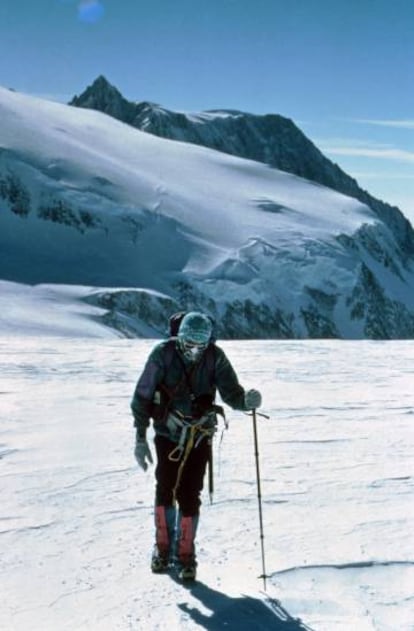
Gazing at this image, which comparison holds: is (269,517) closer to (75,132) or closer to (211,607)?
(211,607)

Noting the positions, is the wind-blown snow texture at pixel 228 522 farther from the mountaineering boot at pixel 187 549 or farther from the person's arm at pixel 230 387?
the person's arm at pixel 230 387

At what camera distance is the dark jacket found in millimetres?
5547

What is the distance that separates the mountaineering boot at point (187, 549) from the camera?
17.8ft

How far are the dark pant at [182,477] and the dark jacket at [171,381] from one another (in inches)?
6.3

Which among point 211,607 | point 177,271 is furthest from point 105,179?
point 211,607

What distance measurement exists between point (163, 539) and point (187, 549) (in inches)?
8.2

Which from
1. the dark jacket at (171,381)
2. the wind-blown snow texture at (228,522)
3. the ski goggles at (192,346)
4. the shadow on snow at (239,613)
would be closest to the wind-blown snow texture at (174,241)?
the wind-blown snow texture at (228,522)

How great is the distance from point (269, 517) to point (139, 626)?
7.59ft

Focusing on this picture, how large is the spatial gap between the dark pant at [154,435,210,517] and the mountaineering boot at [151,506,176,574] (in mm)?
71

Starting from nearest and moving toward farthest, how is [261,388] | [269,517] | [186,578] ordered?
[186,578] < [269,517] < [261,388]

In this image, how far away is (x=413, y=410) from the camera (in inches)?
488

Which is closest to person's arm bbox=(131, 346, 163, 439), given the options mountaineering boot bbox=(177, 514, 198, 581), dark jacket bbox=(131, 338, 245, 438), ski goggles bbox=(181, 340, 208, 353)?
dark jacket bbox=(131, 338, 245, 438)

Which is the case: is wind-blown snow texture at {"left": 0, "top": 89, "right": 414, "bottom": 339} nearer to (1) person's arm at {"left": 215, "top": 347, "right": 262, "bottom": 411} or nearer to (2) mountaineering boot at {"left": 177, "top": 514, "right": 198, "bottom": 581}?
(1) person's arm at {"left": 215, "top": 347, "right": 262, "bottom": 411}

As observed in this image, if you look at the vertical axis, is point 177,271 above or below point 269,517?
above
